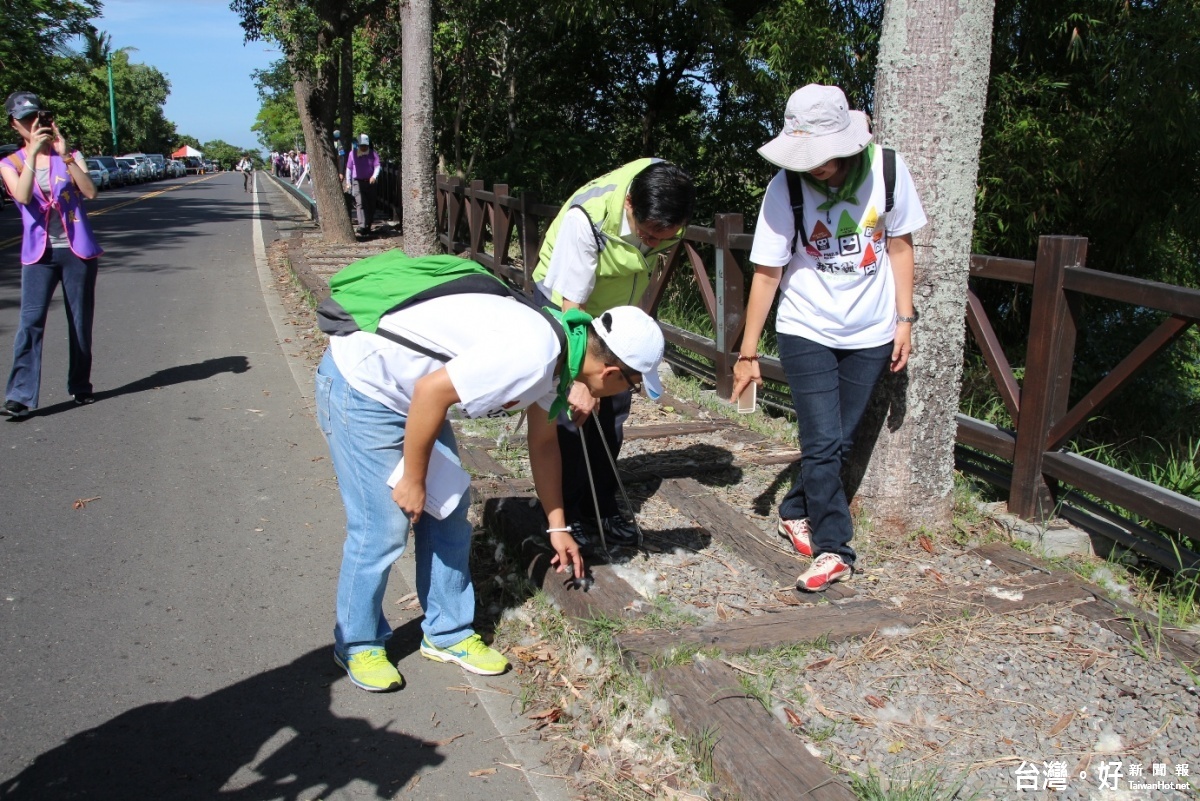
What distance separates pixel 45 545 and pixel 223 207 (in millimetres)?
28310

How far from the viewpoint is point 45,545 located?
4559 mm

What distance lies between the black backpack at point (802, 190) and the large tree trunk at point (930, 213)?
17.2 inches

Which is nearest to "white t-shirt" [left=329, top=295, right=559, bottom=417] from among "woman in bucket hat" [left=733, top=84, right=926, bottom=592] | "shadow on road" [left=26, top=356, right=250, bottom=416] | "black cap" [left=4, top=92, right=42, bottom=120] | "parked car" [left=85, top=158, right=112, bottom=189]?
"woman in bucket hat" [left=733, top=84, right=926, bottom=592]

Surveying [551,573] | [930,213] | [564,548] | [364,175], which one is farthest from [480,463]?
[364,175]

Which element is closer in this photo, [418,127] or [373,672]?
[373,672]

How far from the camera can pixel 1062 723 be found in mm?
2988

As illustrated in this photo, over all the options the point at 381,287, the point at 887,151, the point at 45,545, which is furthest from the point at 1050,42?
the point at 45,545

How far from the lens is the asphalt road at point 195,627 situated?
118 inches

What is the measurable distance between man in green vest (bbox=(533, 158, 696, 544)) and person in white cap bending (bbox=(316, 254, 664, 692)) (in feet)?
1.88

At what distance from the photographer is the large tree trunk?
13.3 ft

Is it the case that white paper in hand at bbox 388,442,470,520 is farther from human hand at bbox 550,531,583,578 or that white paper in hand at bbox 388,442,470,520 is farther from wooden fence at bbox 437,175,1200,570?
wooden fence at bbox 437,175,1200,570

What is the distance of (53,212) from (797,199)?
204 inches

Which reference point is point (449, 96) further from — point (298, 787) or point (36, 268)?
point (298, 787)

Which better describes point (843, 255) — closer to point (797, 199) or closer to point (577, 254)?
point (797, 199)
